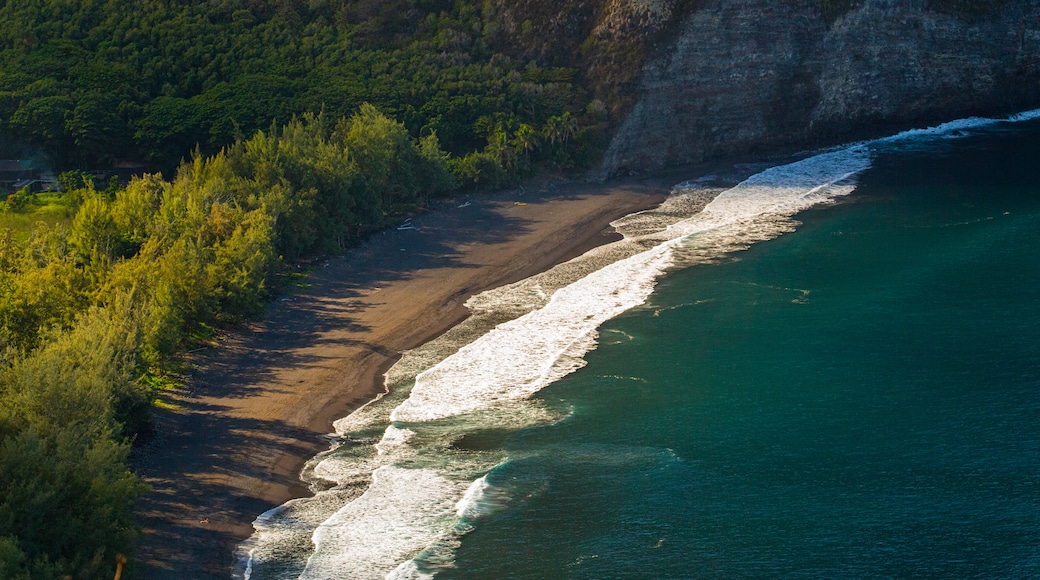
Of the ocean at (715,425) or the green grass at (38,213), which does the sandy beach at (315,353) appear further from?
the green grass at (38,213)

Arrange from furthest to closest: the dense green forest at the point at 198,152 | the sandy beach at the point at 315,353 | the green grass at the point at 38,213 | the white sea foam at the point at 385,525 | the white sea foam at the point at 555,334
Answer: the green grass at the point at 38,213, the white sea foam at the point at 555,334, the sandy beach at the point at 315,353, the dense green forest at the point at 198,152, the white sea foam at the point at 385,525

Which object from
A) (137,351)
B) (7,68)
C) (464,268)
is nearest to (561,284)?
(464,268)

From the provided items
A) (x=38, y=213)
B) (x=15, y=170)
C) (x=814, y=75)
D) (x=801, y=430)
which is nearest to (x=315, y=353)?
(x=801, y=430)

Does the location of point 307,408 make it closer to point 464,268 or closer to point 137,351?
point 137,351

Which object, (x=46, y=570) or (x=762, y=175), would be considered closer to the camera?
(x=46, y=570)

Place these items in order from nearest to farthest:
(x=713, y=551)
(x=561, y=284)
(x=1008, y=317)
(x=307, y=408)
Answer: (x=713, y=551) < (x=307, y=408) < (x=1008, y=317) < (x=561, y=284)

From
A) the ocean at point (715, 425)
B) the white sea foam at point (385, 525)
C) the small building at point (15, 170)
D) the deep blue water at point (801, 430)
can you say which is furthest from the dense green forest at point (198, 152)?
the deep blue water at point (801, 430)

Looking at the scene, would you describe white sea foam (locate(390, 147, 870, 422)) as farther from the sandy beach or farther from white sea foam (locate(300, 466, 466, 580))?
white sea foam (locate(300, 466, 466, 580))
